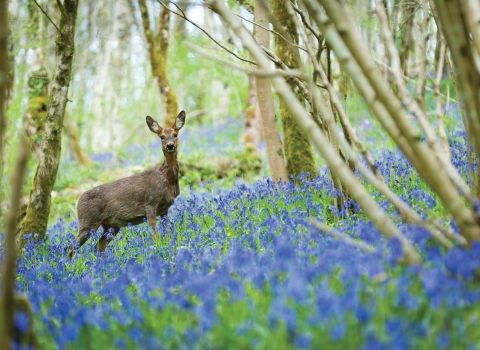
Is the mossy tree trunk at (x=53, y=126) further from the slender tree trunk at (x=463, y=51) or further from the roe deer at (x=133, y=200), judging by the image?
the slender tree trunk at (x=463, y=51)

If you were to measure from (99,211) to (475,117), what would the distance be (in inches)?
210

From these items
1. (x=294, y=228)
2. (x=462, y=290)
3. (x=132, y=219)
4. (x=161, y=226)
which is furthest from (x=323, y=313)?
(x=132, y=219)

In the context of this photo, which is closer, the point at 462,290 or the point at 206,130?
the point at 462,290

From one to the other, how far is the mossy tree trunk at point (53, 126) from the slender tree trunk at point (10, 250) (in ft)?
17.0

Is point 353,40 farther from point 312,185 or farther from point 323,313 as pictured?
point 312,185

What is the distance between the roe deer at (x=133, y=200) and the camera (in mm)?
7070

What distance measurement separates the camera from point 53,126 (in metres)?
7.33

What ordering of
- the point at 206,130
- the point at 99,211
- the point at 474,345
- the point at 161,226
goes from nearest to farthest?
the point at 474,345, the point at 161,226, the point at 99,211, the point at 206,130

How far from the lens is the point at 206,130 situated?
21.7 meters

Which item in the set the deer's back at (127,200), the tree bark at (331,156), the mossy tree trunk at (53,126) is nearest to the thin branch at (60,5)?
the mossy tree trunk at (53,126)

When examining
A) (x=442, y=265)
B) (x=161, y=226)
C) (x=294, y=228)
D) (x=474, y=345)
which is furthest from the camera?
(x=161, y=226)

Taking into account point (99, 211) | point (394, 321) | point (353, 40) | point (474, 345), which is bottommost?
point (474, 345)

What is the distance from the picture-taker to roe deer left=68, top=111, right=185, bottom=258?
278 inches

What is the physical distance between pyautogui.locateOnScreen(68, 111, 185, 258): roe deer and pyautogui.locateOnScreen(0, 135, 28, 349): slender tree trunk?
179 inches
